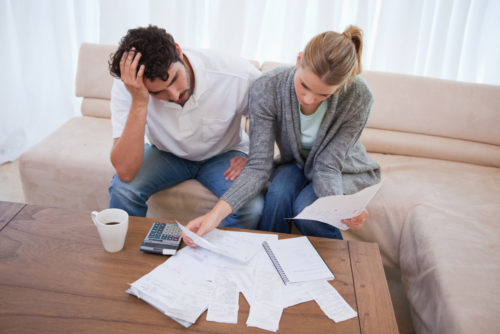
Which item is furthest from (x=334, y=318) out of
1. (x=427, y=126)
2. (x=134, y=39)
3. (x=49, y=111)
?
(x=49, y=111)

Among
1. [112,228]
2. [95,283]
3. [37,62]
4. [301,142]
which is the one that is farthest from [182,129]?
[37,62]

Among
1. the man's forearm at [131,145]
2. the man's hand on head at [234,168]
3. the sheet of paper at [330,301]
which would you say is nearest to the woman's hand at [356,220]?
the sheet of paper at [330,301]

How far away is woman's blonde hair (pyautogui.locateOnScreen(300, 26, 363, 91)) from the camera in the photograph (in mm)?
1023

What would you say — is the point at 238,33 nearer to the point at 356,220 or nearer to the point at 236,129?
the point at 236,129

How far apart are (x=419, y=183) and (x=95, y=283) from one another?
129cm

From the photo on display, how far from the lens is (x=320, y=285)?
2.90 feet

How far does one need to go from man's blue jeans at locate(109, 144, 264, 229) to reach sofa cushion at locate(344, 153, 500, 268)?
458 millimetres

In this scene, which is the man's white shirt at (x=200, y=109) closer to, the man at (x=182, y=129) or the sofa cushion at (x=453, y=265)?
the man at (x=182, y=129)

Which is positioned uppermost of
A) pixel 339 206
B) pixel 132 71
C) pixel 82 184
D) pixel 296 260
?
pixel 132 71

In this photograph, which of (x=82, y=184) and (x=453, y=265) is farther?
(x=82, y=184)

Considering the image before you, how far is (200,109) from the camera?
4.43 feet

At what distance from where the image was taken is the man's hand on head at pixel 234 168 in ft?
4.53

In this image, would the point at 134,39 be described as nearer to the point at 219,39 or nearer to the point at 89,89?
the point at 89,89

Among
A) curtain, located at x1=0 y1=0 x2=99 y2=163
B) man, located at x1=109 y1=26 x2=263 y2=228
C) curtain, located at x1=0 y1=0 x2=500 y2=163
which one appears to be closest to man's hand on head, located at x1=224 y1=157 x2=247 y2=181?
man, located at x1=109 y1=26 x2=263 y2=228
